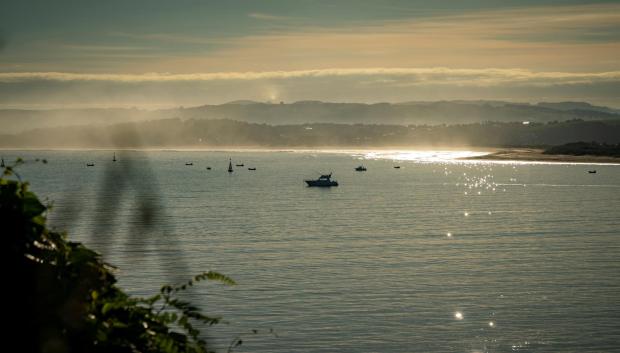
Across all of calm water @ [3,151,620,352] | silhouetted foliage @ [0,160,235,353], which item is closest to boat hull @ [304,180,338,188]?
calm water @ [3,151,620,352]

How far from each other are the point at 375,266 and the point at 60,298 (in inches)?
2154

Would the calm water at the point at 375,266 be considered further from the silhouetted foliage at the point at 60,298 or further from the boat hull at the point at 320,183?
the boat hull at the point at 320,183

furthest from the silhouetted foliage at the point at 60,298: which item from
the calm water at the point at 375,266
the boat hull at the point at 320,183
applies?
the boat hull at the point at 320,183

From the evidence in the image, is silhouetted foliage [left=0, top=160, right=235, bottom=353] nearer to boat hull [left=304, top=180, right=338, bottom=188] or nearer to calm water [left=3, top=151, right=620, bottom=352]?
calm water [left=3, top=151, right=620, bottom=352]

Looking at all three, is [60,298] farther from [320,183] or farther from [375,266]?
[320,183]

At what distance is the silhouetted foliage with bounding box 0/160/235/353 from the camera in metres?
3.31

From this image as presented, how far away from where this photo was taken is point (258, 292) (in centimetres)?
4669

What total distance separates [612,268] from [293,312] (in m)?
26.6

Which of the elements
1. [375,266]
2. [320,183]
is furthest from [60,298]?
[320,183]

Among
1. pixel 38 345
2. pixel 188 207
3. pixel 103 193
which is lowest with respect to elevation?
pixel 188 207

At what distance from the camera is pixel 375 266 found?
57.6 m

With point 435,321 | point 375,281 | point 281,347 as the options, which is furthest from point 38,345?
point 375,281

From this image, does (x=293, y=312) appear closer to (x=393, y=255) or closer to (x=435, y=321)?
(x=435, y=321)

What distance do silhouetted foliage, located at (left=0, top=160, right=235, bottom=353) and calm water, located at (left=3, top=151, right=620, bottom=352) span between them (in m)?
0.16
